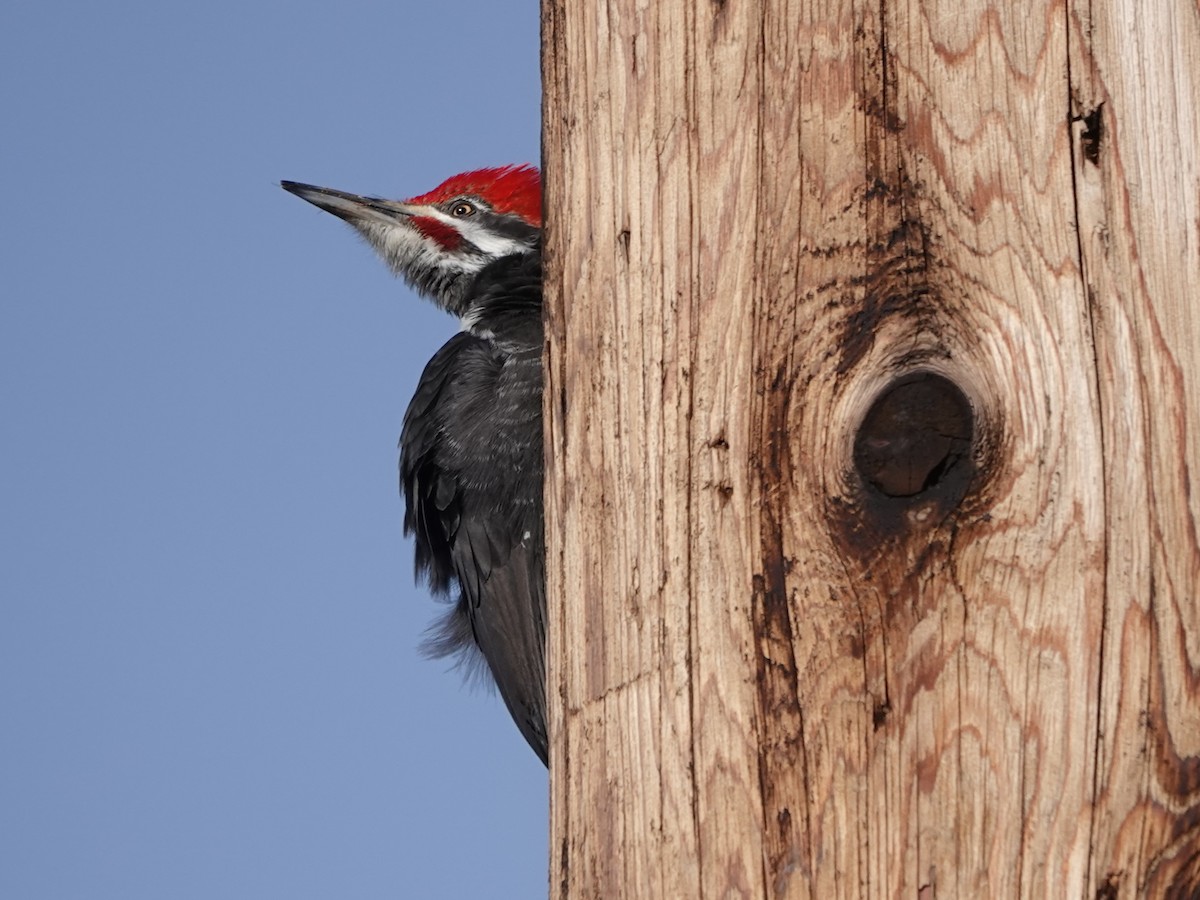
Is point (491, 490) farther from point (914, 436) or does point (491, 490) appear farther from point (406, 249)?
point (914, 436)

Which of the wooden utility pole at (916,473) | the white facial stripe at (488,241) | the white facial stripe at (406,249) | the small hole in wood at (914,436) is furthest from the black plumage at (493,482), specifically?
the small hole in wood at (914,436)

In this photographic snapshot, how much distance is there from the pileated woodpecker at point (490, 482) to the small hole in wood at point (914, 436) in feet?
6.52

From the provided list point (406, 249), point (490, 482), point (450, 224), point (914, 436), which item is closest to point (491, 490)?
point (490, 482)

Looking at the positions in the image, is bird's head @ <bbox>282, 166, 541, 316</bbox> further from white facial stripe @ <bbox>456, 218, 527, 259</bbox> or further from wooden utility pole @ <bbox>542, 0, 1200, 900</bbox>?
wooden utility pole @ <bbox>542, 0, 1200, 900</bbox>

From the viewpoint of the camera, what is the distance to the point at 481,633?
14.0 ft

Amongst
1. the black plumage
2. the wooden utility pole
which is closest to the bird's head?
the black plumage

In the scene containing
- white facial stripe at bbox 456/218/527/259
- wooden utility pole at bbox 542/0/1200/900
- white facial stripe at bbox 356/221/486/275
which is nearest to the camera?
wooden utility pole at bbox 542/0/1200/900

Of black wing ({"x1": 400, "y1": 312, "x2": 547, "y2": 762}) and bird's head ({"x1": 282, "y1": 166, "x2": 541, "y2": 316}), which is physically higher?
bird's head ({"x1": 282, "y1": 166, "x2": 541, "y2": 316})

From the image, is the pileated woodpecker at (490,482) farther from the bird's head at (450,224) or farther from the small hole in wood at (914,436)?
the small hole in wood at (914,436)

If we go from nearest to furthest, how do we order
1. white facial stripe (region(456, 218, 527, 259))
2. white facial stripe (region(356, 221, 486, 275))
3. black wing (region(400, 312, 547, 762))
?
1. black wing (region(400, 312, 547, 762))
2. white facial stripe (region(456, 218, 527, 259))
3. white facial stripe (region(356, 221, 486, 275))

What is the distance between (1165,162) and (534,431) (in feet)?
7.86

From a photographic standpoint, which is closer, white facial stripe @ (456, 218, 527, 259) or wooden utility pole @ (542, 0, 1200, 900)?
wooden utility pole @ (542, 0, 1200, 900)

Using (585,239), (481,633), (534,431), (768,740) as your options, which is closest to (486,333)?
(534,431)

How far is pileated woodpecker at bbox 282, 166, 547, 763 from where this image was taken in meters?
3.93
